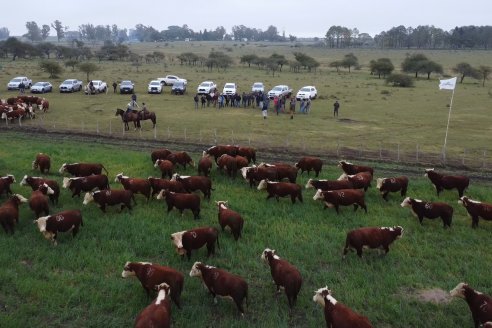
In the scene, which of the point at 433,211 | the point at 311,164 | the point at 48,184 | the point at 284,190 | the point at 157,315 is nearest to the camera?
the point at 157,315

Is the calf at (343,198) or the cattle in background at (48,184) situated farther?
the cattle in background at (48,184)

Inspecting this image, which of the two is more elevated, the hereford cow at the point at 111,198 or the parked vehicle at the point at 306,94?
the parked vehicle at the point at 306,94

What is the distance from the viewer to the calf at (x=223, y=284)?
8.02 m

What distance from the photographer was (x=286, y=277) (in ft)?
27.5

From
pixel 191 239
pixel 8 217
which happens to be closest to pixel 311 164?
pixel 191 239

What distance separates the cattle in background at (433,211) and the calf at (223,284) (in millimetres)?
6224

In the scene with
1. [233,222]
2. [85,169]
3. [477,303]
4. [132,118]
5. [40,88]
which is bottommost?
[477,303]

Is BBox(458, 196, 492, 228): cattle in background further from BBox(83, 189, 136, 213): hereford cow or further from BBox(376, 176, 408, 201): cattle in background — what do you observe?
BBox(83, 189, 136, 213): hereford cow

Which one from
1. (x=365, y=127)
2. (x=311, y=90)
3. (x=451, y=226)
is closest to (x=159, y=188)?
(x=451, y=226)

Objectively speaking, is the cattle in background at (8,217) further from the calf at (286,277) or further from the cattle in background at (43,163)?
the calf at (286,277)

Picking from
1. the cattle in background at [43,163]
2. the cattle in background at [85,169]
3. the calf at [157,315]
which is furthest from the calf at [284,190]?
the cattle in background at [43,163]

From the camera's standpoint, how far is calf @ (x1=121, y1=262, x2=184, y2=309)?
26.8ft

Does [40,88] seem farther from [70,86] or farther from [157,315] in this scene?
[157,315]

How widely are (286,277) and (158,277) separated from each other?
235 cm
